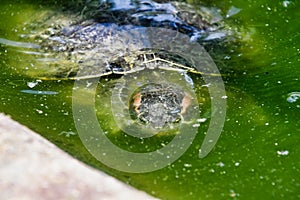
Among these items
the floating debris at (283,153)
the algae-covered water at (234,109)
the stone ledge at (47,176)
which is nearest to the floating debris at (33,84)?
the algae-covered water at (234,109)

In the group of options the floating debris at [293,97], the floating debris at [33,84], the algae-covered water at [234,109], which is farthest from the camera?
the floating debris at [33,84]

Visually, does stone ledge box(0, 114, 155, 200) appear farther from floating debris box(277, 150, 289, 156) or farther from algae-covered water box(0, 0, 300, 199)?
floating debris box(277, 150, 289, 156)

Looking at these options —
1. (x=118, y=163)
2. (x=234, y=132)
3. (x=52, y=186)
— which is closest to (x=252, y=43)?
(x=234, y=132)

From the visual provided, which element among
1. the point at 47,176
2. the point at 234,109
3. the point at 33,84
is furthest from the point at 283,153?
the point at 33,84

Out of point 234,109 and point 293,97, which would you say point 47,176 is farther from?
point 293,97

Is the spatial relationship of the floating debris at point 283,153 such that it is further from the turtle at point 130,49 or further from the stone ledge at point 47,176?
the stone ledge at point 47,176
